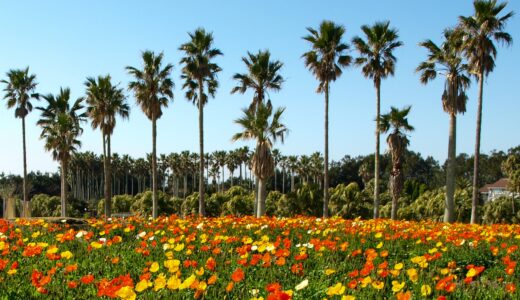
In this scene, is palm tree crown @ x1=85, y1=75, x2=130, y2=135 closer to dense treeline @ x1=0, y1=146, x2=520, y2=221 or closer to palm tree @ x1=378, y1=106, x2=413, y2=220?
palm tree @ x1=378, y1=106, x2=413, y2=220

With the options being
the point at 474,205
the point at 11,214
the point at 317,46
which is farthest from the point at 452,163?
the point at 11,214

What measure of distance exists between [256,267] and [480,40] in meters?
23.1

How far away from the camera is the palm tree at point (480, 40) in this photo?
25422mm

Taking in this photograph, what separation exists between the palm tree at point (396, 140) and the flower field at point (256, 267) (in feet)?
64.2

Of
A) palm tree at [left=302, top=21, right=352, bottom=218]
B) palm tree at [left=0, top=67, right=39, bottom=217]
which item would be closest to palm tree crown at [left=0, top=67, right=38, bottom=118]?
palm tree at [left=0, top=67, right=39, bottom=217]

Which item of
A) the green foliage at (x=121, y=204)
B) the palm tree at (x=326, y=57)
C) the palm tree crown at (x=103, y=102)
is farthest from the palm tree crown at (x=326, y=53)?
the green foliage at (x=121, y=204)

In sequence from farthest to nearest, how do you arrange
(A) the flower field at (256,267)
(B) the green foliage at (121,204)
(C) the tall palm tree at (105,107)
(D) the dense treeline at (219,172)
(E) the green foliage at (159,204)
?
1. (D) the dense treeline at (219,172)
2. (B) the green foliage at (121,204)
3. (E) the green foliage at (159,204)
4. (C) the tall palm tree at (105,107)
5. (A) the flower field at (256,267)

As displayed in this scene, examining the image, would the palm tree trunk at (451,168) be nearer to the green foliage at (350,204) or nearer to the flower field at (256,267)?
the green foliage at (350,204)

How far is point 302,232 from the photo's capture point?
396 inches

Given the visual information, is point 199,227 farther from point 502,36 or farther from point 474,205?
point 502,36

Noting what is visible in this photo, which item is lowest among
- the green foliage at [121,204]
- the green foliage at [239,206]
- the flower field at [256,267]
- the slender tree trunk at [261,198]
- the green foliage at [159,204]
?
the green foliage at [121,204]

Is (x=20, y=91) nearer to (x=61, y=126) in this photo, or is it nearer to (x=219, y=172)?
(x=61, y=126)

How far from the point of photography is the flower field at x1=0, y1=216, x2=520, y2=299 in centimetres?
449

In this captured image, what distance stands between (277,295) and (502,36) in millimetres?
25717
